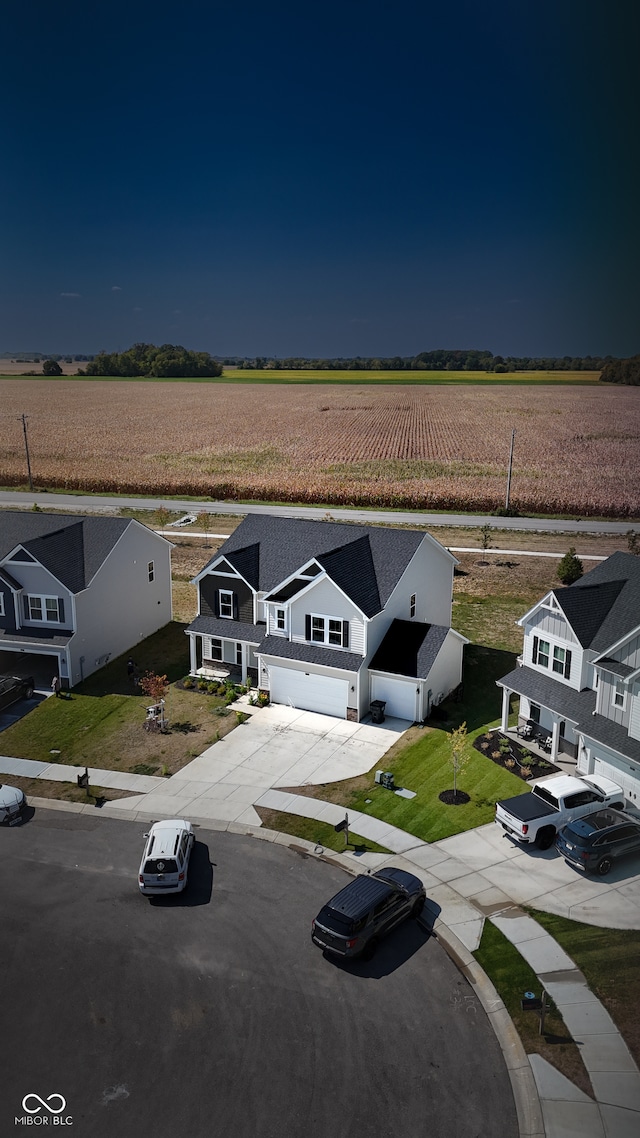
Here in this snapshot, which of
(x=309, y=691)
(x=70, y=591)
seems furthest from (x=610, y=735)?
(x=70, y=591)

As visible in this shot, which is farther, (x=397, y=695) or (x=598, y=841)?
(x=397, y=695)

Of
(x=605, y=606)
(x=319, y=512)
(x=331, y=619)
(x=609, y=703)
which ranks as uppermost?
(x=605, y=606)

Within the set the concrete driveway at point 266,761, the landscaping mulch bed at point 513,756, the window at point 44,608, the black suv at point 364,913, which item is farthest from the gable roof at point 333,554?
the black suv at point 364,913

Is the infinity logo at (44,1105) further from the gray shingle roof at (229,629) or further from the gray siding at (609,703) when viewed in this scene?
the gray shingle roof at (229,629)

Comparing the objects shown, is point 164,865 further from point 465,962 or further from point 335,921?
point 465,962

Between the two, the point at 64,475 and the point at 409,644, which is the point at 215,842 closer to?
the point at 409,644

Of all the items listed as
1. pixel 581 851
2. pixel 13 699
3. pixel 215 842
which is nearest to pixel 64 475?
pixel 13 699

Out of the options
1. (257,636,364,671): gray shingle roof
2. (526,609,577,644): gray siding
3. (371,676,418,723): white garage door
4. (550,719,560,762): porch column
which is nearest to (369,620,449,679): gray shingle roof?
(371,676,418,723): white garage door
